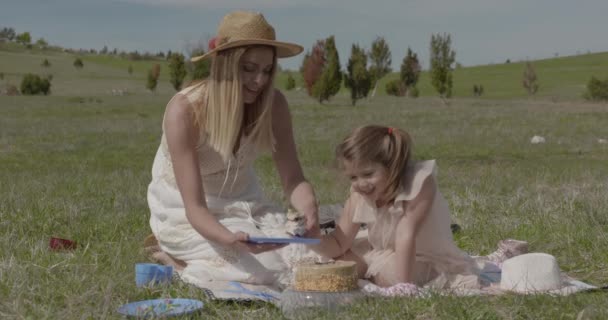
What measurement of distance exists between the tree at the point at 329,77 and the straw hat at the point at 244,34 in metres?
35.9

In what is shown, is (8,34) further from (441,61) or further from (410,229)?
(410,229)

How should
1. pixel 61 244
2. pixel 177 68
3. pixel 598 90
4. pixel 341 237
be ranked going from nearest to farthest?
pixel 341 237, pixel 61 244, pixel 598 90, pixel 177 68

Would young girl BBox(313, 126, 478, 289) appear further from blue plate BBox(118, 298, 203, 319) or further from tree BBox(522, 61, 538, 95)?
tree BBox(522, 61, 538, 95)

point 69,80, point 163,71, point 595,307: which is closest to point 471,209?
point 595,307

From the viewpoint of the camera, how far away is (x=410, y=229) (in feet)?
14.4

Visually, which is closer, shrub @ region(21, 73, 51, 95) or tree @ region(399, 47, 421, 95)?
shrub @ region(21, 73, 51, 95)

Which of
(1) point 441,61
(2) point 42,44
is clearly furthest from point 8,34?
(1) point 441,61

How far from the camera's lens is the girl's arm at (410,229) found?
4.35 meters

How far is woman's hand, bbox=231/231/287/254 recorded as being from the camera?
13.6 feet

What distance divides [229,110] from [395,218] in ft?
3.58

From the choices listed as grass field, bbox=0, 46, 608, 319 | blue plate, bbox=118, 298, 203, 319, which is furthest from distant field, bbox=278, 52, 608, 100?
blue plate, bbox=118, 298, 203, 319

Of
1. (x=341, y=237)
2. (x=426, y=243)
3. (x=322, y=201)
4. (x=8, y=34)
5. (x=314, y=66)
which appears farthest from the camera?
(x=8, y=34)

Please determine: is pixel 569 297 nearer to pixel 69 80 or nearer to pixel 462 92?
pixel 69 80

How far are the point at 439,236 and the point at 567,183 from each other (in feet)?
15.6
